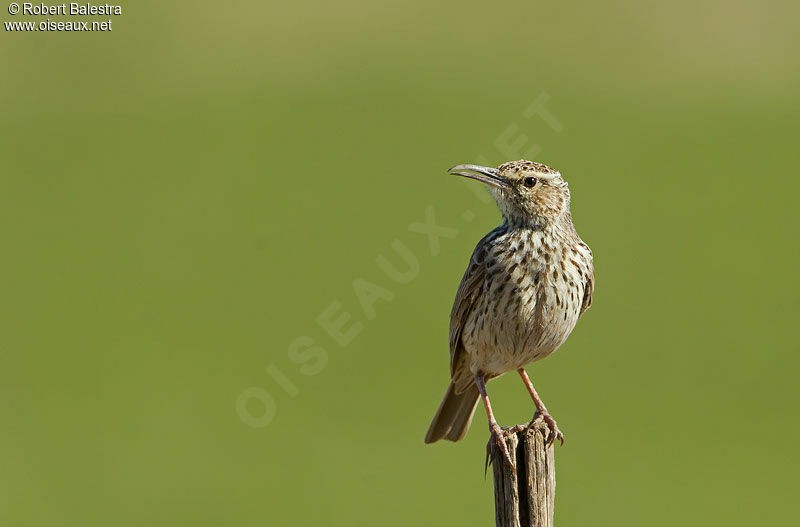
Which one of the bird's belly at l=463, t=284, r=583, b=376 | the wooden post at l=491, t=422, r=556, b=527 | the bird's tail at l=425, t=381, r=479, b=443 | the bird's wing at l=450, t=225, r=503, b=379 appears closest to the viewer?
the wooden post at l=491, t=422, r=556, b=527

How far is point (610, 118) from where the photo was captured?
2261cm

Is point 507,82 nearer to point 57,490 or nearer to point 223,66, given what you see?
point 223,66

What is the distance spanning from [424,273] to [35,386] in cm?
583

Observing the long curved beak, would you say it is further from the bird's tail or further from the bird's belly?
the bird's tail

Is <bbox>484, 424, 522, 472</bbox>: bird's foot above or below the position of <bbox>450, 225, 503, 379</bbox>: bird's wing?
below

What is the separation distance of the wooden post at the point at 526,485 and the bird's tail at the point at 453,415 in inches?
66.6

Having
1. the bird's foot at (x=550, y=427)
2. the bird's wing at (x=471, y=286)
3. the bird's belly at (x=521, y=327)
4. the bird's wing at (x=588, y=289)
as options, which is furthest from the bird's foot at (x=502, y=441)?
the bird's wing at (x=588, y=289)

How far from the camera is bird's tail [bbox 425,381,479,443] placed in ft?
24.4

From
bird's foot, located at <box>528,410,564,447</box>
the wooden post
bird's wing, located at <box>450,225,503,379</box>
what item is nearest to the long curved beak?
bird's wing, located at <box>450,225,503,379</box>

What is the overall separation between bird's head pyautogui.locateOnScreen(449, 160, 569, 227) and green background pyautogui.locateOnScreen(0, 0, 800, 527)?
5.93m

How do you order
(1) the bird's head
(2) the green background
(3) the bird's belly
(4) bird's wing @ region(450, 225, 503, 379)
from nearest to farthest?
(3) the bird's belly
(1) the bird's head
(4) bird's wing @ region(450, 225, 503, 379)
(2) the green background

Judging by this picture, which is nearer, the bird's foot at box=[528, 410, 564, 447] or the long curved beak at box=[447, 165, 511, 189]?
the bird's foot at box=[528, 410, 564, 447]

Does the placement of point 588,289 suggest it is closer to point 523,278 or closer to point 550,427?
point 523,278

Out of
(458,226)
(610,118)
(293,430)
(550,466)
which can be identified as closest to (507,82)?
(610,118)
